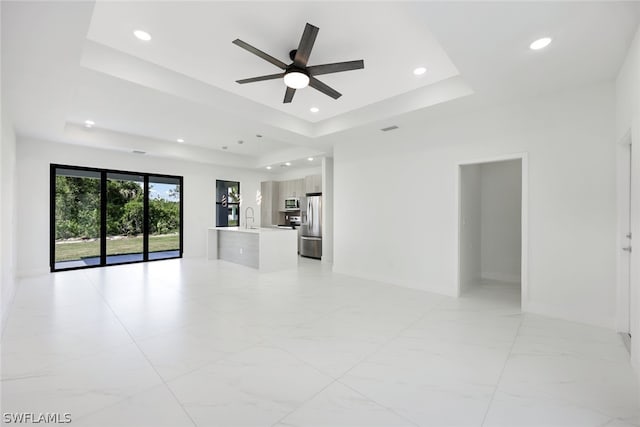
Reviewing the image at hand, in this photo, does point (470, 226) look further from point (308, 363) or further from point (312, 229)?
point (312, 229)

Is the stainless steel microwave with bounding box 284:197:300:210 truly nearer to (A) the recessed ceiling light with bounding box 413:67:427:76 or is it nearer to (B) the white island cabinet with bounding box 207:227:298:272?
(B) the white island cabinet with bounding box 207:227:298:272

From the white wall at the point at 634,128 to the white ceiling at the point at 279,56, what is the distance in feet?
0.66

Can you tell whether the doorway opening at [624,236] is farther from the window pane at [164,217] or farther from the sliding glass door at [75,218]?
the sliding glass door at [75,218]

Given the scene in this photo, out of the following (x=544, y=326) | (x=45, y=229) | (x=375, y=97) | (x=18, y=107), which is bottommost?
(x=544, y=326)

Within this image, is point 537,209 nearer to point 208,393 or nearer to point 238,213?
point 208,393

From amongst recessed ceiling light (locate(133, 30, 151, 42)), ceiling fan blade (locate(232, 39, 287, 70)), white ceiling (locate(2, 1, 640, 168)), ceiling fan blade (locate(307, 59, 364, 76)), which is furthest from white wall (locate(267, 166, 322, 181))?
recessed ceiling light (locate(133, 30, 151, 42))

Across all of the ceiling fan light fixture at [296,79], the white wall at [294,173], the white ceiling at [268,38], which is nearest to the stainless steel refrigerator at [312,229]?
the white wall at [294,173]

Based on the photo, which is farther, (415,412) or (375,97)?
(375,97)

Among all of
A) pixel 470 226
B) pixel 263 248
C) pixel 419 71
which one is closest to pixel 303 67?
pixel 419 71

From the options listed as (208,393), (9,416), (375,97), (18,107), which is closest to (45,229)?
(18,107)

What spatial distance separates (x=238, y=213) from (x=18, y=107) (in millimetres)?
5761

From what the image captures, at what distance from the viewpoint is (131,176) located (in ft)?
23.4

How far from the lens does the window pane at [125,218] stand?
6.80 metres

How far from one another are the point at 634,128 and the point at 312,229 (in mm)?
6686
